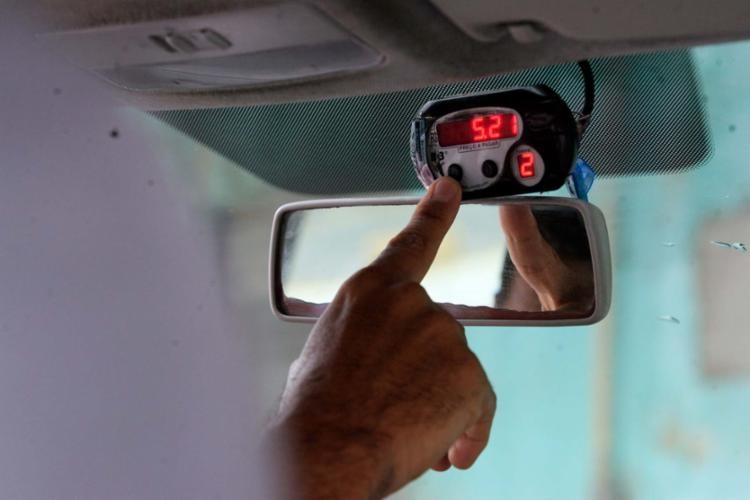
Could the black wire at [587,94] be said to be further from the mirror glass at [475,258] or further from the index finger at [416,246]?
the index finger at [416,246]

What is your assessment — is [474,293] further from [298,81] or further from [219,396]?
[219,396]

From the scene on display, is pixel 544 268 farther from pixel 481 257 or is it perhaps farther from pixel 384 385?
pixel 384 385

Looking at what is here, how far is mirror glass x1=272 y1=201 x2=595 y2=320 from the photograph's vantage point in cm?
120

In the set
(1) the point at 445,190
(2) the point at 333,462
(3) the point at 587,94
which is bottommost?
(2) the point at 333,462

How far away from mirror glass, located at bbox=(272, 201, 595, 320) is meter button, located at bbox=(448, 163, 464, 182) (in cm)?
8

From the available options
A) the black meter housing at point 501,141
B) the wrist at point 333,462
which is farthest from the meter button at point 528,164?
the wrist at point 333,462

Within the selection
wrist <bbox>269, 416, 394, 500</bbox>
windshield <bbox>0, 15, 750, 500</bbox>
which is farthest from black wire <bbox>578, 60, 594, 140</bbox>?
wrist <bbox>269, 416, 394, 500</bbox>

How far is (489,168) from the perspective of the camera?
1.11m

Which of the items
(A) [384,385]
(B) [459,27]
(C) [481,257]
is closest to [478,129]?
(B) [459,27]

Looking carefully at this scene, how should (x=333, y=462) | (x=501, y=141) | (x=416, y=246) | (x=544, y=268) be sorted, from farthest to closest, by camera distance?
(x=544, y=268) → (x=501, y=141) → (x=416, y=246) → (x=333, y=462)

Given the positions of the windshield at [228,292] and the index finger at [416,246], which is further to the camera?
the windshield at [228,292]

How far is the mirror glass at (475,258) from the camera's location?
3.93 feet

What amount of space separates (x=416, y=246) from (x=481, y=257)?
326 mm

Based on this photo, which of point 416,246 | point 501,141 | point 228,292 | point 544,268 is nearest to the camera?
point 416,246
